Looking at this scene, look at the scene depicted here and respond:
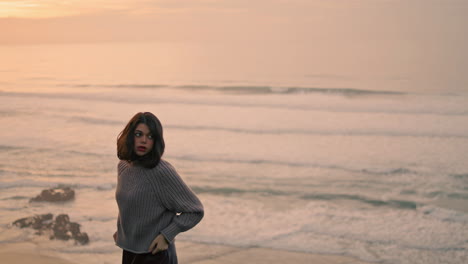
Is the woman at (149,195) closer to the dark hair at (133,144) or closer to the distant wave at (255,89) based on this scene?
the dark hair at (133,144)

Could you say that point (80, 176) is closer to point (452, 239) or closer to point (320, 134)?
point (452, 239)

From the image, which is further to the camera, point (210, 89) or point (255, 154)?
point (210, 89)

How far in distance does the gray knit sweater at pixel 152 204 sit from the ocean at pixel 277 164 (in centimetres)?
342

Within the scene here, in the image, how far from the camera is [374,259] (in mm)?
6293

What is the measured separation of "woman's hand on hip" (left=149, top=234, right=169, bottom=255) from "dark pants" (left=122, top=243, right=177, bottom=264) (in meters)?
0.06

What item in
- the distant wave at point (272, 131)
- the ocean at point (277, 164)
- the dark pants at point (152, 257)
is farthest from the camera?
the distant wave at point (272, 131)

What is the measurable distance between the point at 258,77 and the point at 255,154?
2204cm

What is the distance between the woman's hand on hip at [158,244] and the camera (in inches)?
107

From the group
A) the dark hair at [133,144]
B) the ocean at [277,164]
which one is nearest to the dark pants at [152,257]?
the dark hair at [133,144]

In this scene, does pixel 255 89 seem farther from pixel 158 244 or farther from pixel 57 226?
pixel 158 244

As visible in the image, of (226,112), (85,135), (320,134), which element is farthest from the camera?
(226,112)

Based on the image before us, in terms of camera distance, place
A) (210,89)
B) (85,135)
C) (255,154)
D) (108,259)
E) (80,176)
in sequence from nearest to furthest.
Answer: (108,259)
(80,176)
(255,154)
(85,135)
(210,89)

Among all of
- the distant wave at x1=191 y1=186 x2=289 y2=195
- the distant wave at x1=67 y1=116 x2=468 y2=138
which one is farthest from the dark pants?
the distant wave at x1=67 y1=116 x2=468 y2=138

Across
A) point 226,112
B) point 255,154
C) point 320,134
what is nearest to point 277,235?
point 255,154
